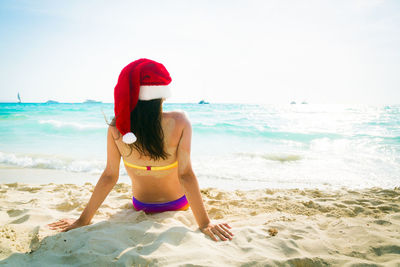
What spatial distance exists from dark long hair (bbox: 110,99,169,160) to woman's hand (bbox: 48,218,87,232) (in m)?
0.92

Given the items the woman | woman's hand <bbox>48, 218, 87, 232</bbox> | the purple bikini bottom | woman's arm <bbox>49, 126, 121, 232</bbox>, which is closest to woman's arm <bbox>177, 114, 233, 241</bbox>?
the woman

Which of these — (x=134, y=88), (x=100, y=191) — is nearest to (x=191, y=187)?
(x=100, y=191)

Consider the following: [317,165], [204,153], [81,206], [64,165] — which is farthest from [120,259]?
[204,153]

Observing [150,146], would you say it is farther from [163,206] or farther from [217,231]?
[217,231]

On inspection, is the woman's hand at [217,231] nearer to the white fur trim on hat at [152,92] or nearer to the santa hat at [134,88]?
the santa hat at [134,88]

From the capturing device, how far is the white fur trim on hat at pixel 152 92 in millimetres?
1865

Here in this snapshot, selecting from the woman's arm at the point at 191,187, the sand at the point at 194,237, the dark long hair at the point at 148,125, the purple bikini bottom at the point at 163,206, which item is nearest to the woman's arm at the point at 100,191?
the sand at the point at 194,237

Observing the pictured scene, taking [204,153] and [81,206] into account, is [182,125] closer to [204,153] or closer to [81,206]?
[81,206]

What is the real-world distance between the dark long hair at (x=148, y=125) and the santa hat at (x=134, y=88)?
0.07 m

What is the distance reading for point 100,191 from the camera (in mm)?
2123

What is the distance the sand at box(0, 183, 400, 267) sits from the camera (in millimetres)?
1607

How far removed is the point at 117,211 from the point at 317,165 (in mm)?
5452

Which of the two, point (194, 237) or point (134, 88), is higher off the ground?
point (134, 88)

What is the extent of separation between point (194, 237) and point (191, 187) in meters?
0.39
